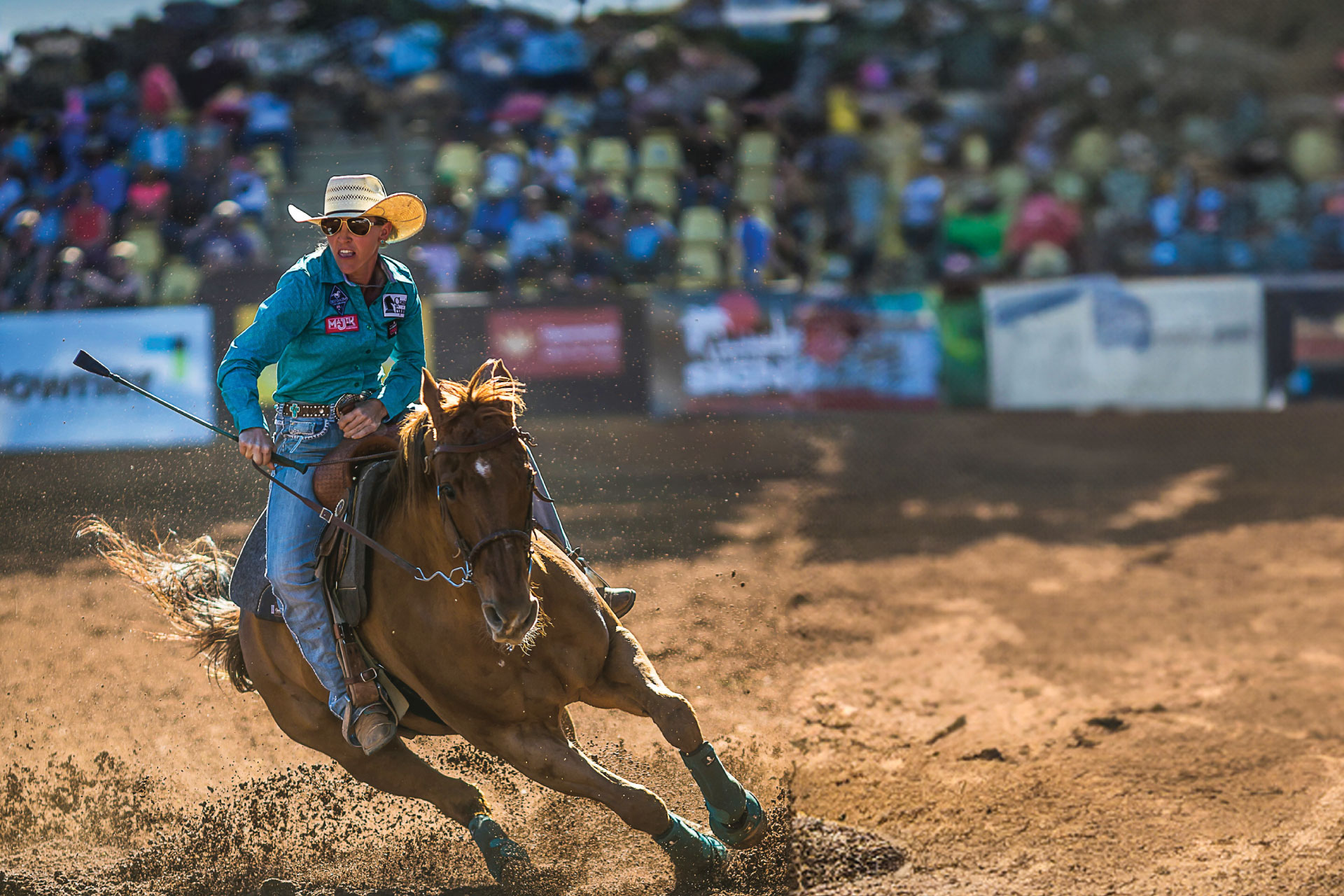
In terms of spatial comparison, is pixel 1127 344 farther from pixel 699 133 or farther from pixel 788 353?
pixel 699 133

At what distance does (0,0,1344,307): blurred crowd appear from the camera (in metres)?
10.5

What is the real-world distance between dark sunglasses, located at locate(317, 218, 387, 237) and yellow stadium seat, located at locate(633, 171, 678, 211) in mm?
7469

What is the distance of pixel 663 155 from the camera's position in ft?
38.4

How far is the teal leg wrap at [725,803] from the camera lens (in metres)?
4.12

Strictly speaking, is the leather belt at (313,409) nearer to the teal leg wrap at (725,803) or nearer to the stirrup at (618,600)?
the stirrup at (618,600)

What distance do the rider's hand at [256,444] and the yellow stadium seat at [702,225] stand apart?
25.4 feet

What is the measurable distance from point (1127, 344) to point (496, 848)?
35.6 feet

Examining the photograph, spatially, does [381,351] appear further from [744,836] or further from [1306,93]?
[1306,93]

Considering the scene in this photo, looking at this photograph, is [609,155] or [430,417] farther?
[609,155]

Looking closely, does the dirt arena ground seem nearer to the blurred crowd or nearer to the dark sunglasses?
the dark sunglasses

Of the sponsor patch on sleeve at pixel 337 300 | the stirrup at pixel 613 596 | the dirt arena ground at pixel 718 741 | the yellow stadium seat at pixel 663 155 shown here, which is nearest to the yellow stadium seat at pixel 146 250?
the yellow stadium seat at pixel 663 155

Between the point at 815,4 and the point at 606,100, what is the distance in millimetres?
4668

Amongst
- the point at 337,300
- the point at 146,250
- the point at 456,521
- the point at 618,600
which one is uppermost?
the point at 146,250

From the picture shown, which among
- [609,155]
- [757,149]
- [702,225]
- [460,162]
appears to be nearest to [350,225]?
[702,225]
